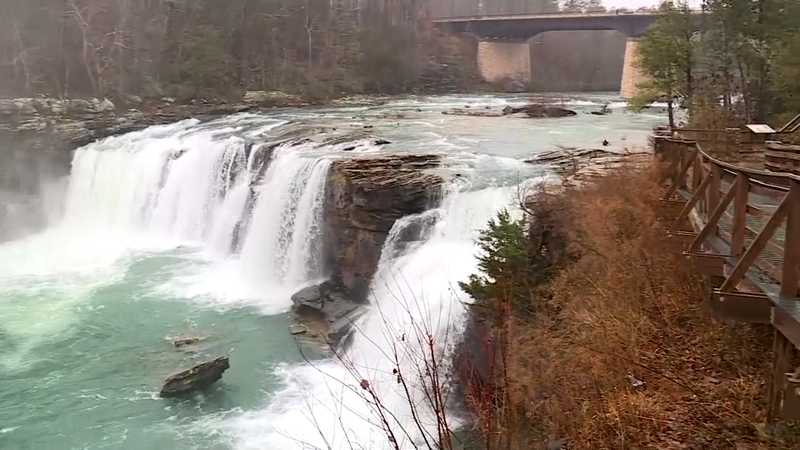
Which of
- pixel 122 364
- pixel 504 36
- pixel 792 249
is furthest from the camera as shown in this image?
pixel 504 36

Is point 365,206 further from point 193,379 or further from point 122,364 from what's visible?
point 122,364

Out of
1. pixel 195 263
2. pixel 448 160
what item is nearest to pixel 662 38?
pixel 448 160

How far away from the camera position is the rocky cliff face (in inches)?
549

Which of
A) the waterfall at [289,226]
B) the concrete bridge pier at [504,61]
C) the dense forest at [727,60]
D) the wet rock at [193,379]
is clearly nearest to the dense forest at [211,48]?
the concrete bridge pier at [504,61]

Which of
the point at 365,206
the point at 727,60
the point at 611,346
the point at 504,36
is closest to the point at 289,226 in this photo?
the point at 365,206

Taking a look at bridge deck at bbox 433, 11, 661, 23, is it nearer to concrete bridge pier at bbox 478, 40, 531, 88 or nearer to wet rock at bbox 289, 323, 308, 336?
concrete bridge pier at bbox 478, 40, 531, 88

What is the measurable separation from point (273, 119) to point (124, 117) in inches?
232

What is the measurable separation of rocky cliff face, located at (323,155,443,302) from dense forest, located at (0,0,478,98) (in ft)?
73.9

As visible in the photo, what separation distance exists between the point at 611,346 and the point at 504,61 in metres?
48.3

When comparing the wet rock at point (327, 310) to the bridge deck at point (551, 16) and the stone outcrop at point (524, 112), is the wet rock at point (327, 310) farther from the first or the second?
the bridge deck at point (551, 16)

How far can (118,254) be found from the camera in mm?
19047

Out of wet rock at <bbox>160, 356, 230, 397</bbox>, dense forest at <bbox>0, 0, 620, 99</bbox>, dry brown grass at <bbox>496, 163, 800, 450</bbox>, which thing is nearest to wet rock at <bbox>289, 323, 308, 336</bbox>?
wet rock at <bbox>160, 356, 230, 397</bbox>

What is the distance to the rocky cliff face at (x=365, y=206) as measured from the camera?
14.0 m

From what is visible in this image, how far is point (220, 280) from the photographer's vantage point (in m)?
16.4
